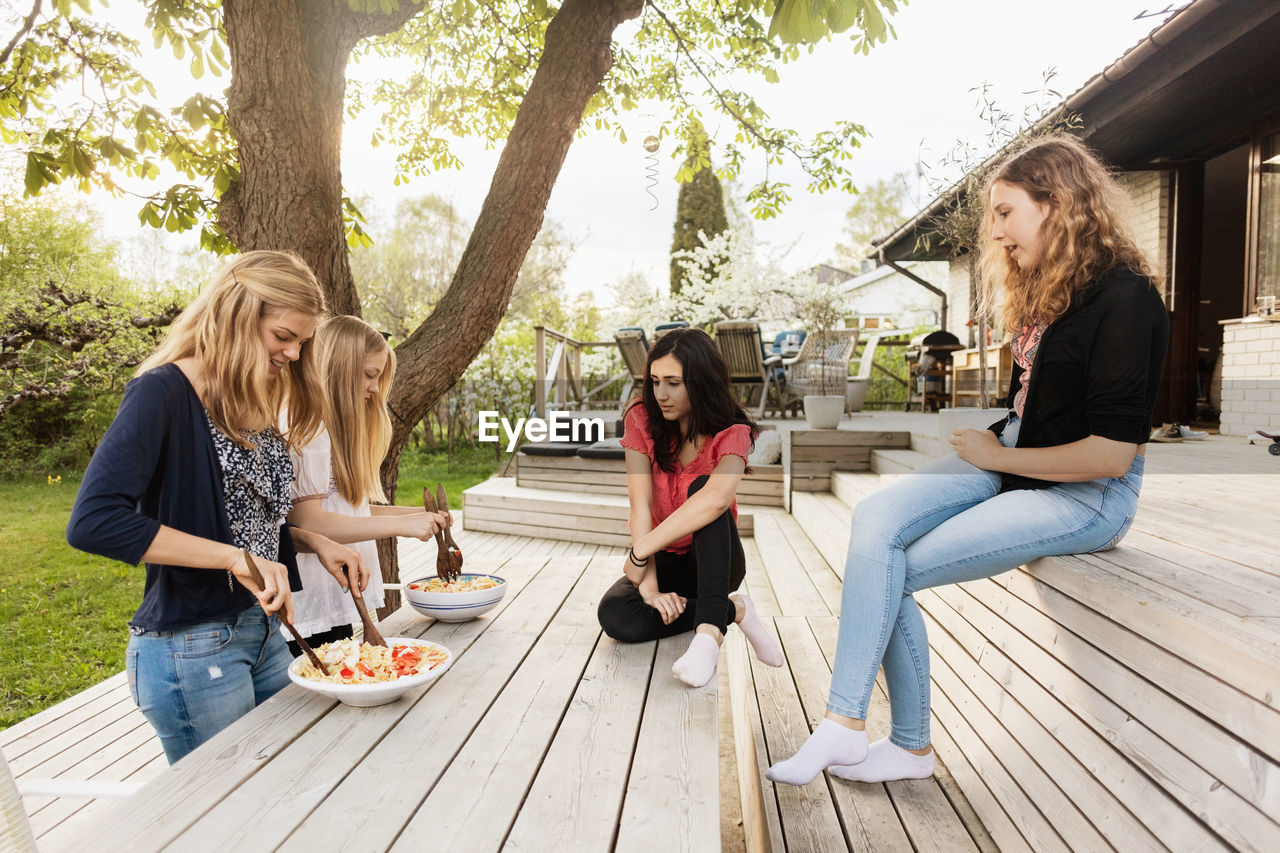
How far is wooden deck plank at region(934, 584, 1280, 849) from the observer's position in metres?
1.06

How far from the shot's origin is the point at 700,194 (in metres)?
18.5

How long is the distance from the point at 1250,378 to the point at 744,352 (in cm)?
431

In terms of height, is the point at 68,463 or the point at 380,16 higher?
the point at 380,16

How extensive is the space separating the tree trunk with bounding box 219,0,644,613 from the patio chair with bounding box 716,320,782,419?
5.13m

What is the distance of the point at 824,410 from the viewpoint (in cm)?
562

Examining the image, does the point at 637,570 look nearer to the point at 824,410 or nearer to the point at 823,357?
the point at 824,410

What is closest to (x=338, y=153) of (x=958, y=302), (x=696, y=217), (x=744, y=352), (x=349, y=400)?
(x=349, y=400)

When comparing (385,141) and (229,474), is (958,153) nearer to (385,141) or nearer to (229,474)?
(385,141)

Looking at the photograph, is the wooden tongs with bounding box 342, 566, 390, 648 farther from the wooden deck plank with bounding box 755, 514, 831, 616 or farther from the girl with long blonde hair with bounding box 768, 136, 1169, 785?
the wooden deck plank with bounding box 755, 514, 831, 616

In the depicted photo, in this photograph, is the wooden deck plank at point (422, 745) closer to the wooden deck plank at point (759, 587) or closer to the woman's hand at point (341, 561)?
the woman's hand at point (341, 561)

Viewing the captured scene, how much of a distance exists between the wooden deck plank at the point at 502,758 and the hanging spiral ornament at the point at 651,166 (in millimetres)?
3208

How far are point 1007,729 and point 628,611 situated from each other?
925mm

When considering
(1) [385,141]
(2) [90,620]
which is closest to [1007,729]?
(1) [385,141]

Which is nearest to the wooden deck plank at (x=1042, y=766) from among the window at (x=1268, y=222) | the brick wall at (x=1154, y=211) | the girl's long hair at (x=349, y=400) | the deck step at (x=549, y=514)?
the girl's long hair at (x=349, y=400)
